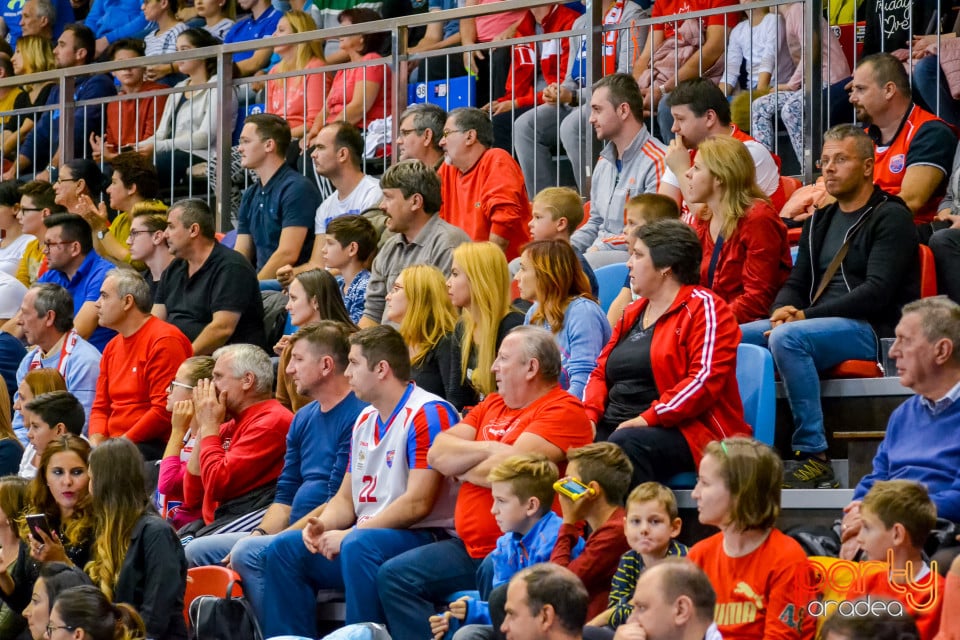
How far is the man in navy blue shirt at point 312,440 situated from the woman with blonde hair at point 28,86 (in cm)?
570

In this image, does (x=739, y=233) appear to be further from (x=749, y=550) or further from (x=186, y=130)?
(x=186, y=130)

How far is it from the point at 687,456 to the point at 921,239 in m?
1.69

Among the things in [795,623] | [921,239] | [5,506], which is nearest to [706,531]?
[795,623]

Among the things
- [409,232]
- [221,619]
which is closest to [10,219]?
[409,232]

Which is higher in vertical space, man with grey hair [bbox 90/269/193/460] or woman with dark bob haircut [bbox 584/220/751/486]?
woman with dark bob haircut [bbox 584/220/751/486]

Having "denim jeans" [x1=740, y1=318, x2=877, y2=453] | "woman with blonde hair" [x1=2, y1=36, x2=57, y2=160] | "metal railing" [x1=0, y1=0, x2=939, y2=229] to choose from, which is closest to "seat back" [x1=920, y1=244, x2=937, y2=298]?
"denim jeans" [x1=740, y1=318, x2=877, y2=453]

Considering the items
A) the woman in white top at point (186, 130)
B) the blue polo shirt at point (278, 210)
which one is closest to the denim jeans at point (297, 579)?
the blue polo shirt at point (278, 210)

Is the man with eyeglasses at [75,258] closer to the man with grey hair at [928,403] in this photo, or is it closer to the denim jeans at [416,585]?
the denim jeans at [416,585]

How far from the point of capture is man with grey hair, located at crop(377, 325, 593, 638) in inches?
234

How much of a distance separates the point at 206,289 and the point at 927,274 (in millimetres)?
3870

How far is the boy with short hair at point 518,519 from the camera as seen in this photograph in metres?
5.61

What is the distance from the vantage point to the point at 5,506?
710 cm

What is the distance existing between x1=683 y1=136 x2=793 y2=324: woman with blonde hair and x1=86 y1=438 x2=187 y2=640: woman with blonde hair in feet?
7.97

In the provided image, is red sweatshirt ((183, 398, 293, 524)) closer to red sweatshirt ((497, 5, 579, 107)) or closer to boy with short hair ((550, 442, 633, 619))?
boy with short hair ((550, 442, 633, 619))
